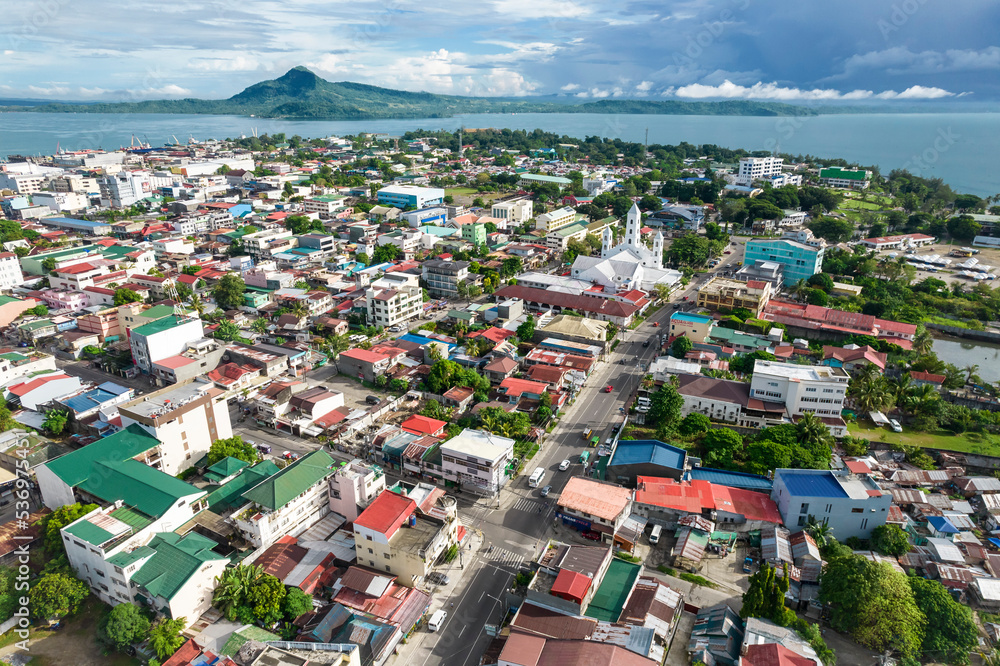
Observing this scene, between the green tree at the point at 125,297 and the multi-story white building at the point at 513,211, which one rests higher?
the multi-story white building at the point at 513,211

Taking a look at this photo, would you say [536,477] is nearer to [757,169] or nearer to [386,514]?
[386,514]

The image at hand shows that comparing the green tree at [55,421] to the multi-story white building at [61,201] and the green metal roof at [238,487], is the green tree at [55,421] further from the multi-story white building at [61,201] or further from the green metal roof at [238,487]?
the multi-story white building at [61,201]

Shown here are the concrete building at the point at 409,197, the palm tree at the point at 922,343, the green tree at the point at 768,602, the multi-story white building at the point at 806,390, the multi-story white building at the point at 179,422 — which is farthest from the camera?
the concrete building at the point at 409,197

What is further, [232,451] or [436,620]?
[232,451]

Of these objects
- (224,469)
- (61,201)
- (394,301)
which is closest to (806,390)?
(394,301)

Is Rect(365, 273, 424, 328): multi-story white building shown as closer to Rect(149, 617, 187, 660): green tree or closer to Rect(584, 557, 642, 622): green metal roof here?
Rect(149, 617, 187, 660): green tree

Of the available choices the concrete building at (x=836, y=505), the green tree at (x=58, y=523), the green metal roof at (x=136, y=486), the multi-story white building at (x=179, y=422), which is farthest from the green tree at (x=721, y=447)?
the green tree at (x=58, y=523)
